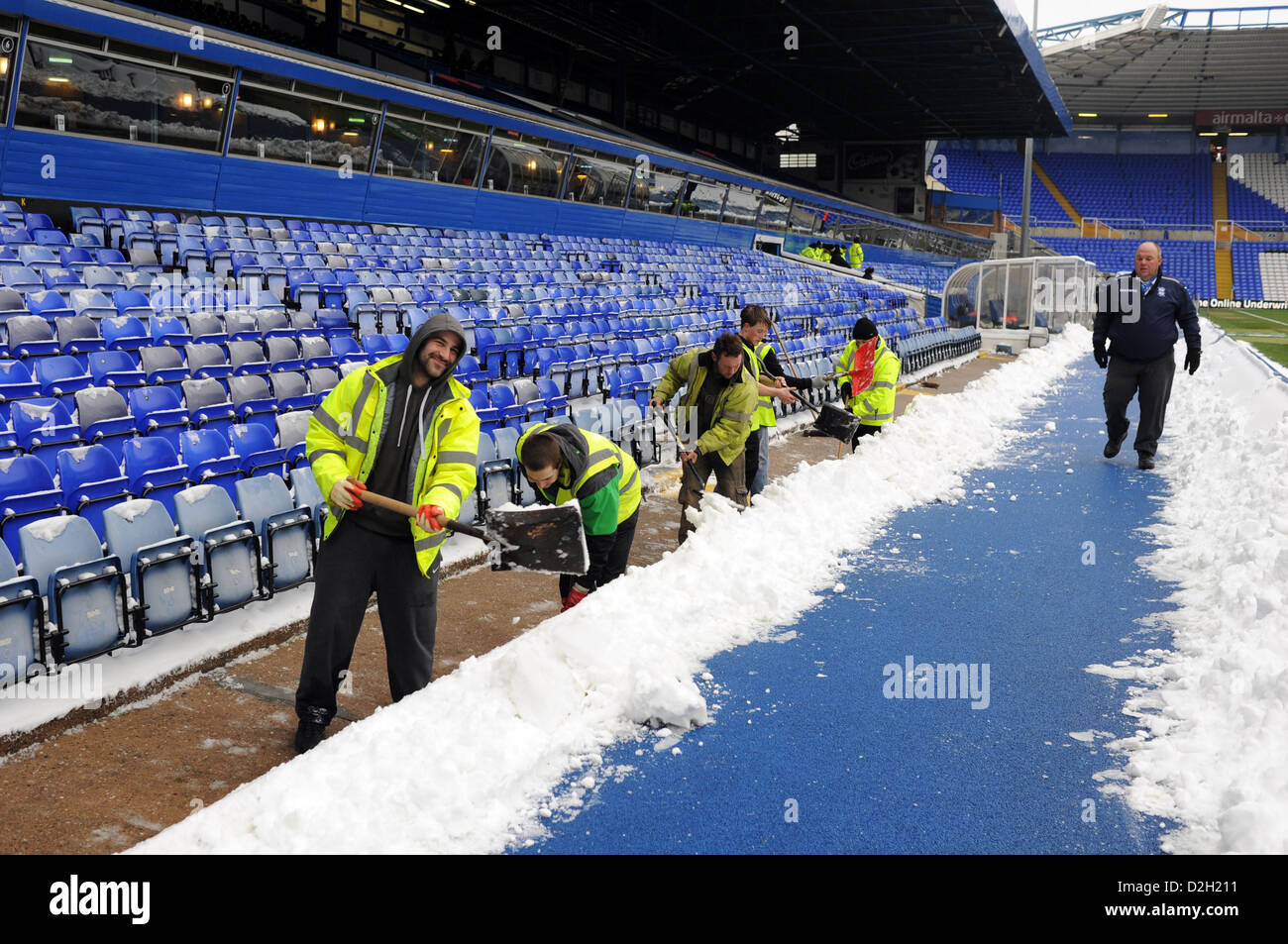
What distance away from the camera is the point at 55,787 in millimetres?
3838

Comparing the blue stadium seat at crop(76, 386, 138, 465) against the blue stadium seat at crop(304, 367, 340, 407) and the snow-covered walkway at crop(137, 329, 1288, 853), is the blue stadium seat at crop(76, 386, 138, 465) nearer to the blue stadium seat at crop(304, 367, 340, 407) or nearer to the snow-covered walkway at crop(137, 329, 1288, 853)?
the blue stadium seat at crop(304, 367, 340, 407)

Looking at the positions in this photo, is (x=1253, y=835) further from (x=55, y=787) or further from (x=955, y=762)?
(x=55, y=787)

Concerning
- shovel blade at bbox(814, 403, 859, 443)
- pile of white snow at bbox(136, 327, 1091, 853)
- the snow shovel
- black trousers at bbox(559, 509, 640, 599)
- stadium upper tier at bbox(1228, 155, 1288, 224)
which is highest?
stadium upper tier at bbox(1228, 155, 1288, 224)

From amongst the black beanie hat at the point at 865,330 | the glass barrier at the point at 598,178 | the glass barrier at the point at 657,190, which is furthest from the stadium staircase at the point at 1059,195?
the black beanie hat at the point at 865,330

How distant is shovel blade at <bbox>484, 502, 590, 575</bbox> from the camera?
14.6 feet

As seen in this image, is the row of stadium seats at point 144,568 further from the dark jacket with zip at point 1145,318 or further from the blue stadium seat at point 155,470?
the dark jacket with zip at point 1145,318

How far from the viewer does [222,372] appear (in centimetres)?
942

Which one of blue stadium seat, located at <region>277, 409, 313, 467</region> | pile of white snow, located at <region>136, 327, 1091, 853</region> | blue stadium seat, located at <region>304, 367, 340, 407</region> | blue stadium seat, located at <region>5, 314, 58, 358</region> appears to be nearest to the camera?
pile of white snow, located at <region>136, 327, 1091, 853</region>

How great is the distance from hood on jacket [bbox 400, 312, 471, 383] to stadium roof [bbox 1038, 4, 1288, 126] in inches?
2387

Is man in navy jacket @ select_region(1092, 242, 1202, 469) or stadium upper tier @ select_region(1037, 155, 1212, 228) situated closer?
man in navy jacket @ select_region(1092, 242, 1202, 469)

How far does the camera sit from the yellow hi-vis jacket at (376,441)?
407cm

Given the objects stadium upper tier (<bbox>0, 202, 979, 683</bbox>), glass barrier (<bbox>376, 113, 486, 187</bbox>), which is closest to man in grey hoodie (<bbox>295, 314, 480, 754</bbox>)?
stadium upper tier (<bbox>0, 202, 979, 683</bbox>)
